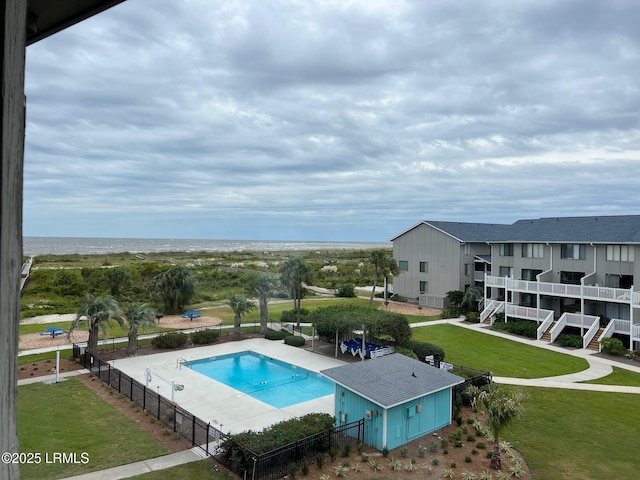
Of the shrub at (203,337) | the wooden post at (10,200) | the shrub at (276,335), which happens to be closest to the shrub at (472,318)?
the shrub at (276,335)

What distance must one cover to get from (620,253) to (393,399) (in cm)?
2555

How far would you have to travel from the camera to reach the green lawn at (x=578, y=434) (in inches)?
543

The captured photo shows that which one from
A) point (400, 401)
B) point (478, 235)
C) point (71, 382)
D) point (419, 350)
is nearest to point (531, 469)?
point (400, 401)

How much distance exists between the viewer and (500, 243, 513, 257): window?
40125 mm

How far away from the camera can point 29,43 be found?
2197 millimetres

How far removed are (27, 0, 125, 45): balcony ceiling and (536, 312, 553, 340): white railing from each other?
35.0 m

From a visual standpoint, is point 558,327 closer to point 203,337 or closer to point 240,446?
point 203,337

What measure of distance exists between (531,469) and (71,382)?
19.7 m

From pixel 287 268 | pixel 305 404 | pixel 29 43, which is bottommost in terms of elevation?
pixel 305 404

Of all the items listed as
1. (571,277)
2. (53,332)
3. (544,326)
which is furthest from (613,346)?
(53,332)

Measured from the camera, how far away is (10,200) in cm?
126

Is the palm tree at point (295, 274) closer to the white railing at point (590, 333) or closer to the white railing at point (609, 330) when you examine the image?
the white railing at point (590, 333)

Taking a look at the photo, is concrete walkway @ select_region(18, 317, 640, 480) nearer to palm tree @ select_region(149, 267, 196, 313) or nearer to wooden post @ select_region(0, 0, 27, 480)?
wooden post @ select_region(0, 0, 27, 480)

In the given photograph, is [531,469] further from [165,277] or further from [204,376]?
[165,277]
